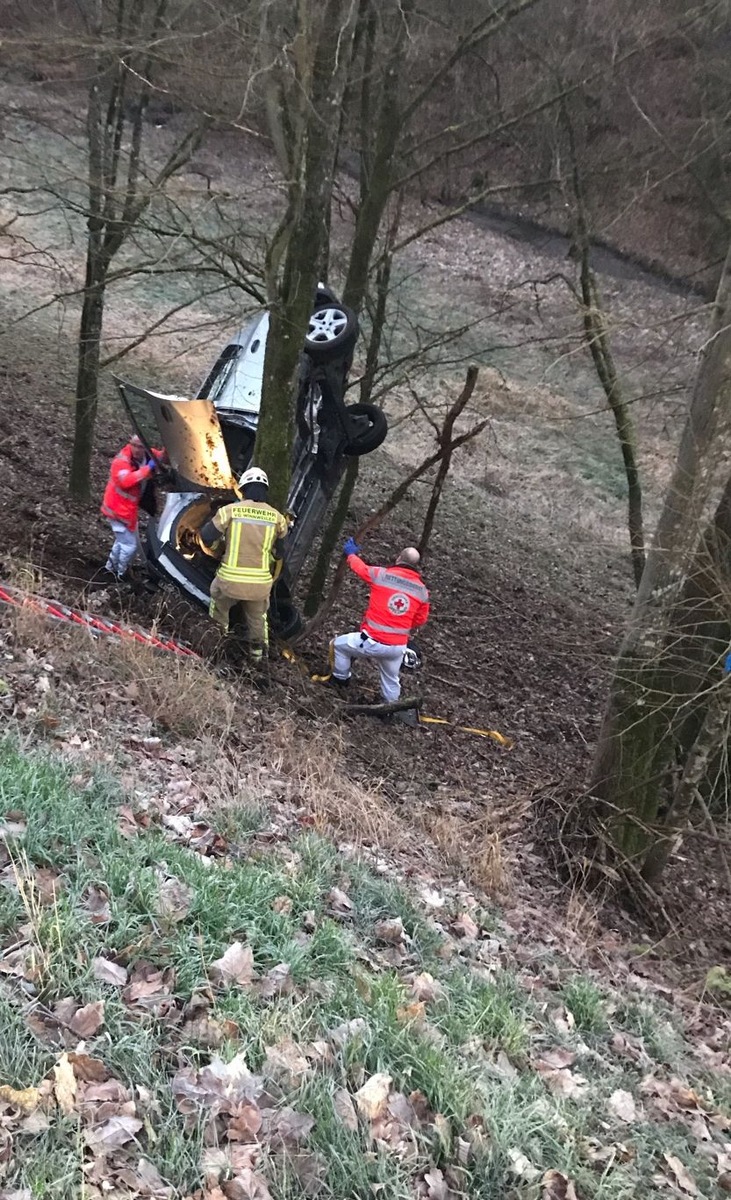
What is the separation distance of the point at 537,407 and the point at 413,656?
43.1ft

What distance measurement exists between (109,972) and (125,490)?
21.3ft

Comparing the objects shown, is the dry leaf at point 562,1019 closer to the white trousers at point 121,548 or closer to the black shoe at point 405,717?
the black shoe at point 405,717

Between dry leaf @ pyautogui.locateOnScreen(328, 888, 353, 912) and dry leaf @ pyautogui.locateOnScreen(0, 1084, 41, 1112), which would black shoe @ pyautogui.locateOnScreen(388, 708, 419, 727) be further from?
dry leaf @ pyautogui.locateOnScreen(0, 1084, 41, 1112)

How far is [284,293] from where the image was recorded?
717cm

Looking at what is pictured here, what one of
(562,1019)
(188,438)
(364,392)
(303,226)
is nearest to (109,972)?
(562,1019)

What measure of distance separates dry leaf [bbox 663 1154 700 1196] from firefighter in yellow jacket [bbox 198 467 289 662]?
5.22m

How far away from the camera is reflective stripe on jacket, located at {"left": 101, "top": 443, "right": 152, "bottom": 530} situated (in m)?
8.57

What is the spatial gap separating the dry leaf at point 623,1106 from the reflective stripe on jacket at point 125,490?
6.87 m

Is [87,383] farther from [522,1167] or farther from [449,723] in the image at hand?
[522,1167]

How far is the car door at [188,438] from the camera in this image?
786 centimetres

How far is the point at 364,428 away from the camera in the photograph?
838 centimetres

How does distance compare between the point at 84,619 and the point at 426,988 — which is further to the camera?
the point at 84,619

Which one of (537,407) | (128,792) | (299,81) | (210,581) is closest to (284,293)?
(299,81)

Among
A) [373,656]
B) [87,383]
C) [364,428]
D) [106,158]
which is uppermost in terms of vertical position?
[106,158]
